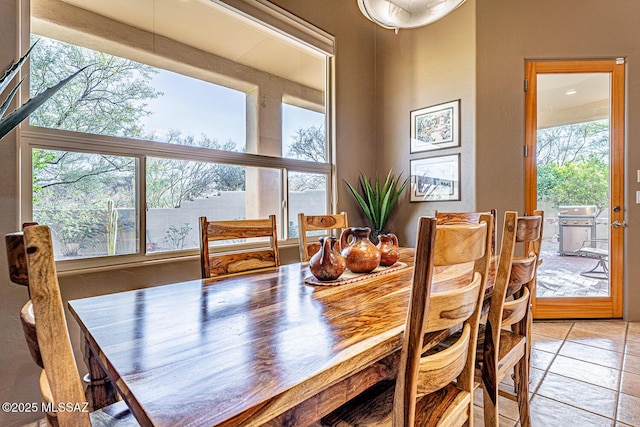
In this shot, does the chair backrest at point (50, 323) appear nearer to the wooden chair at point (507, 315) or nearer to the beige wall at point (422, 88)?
the wooden chair at point (507, 315)

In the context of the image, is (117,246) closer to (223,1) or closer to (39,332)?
(39,332)

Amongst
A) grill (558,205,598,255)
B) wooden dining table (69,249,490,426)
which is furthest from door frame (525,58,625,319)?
wooden dining table (69,249,490,426)

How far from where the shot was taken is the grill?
3.01 m

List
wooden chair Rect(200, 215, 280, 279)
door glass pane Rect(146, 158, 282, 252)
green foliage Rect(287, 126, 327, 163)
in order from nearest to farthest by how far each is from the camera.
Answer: wooden chair Rect(200, 215, 280, 279) → door glass pane Rect(146, 158, 282, 252) → green foliage Rect(287, 126, 327, 163)

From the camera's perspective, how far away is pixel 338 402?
0.76 meters

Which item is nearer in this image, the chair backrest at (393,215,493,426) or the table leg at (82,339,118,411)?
the chair backrest at (393,215,493,426)

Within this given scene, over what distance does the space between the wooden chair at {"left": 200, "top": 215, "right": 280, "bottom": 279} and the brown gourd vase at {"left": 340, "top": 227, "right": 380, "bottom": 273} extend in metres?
0.48

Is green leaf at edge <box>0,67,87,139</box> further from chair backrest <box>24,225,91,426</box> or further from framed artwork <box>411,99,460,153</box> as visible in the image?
framed artwork <box>411,99,460,153</box>

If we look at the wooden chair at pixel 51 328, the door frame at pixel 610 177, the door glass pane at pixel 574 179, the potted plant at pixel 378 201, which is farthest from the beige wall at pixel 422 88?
the wooden chair at pixel 51 328

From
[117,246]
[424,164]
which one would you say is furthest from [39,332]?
[424,164]

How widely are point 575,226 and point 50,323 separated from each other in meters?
3.76

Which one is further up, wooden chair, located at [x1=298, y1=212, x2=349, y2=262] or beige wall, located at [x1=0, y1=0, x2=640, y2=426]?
beige wall, located at [x1=0, y1=0, x2=640, y2=426]

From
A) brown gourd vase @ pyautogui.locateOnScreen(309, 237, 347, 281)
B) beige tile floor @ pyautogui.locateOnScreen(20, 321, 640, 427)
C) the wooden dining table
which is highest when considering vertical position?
brown gourd vase @ pyautogui.locateOnScreen(309, 237, 347, 281)

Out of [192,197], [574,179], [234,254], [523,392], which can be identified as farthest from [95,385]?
[574,179]
